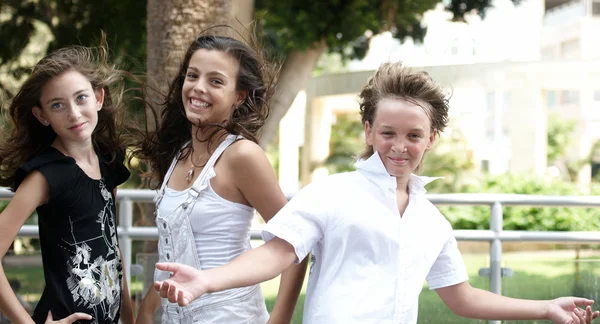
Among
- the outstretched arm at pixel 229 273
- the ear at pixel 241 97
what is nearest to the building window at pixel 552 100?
the ear at pixel 241 97

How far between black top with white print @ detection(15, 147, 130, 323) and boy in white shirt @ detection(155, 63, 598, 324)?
61 centimetres

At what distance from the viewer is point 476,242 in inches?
174

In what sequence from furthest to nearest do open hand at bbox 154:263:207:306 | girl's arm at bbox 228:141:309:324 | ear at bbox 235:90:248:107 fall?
ear at bbox 235:90:248:107 → girl's arm at bbox 228:141:309:324 → open hand at bbox 154:263:207:306

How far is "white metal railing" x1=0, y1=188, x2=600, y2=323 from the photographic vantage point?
168 inches

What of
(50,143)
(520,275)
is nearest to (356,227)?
(50,143)

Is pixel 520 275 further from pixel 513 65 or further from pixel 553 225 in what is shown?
pixel 513 65

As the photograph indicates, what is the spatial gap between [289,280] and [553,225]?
40.3 feet

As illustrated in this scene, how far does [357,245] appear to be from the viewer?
240 centimetres

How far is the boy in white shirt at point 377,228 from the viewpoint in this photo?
2.37 m

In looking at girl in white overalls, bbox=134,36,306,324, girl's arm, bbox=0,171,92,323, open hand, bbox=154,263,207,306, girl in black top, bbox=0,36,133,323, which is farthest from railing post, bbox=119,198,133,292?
open hand, bbox=154,263,207,306

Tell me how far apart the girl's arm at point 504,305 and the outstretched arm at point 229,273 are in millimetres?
609

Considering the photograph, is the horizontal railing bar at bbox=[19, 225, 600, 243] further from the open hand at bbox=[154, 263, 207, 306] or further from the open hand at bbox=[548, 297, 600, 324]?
the open hand at bbox=[154, 263, 207, 306]

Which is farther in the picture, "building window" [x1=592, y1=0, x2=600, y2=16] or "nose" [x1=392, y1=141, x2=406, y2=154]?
"building window" [x1=592, y1=0, x2=600, y2=16]

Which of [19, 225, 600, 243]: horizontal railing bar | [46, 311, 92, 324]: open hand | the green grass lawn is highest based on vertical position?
[46, 311, 92, 324]: open hand
